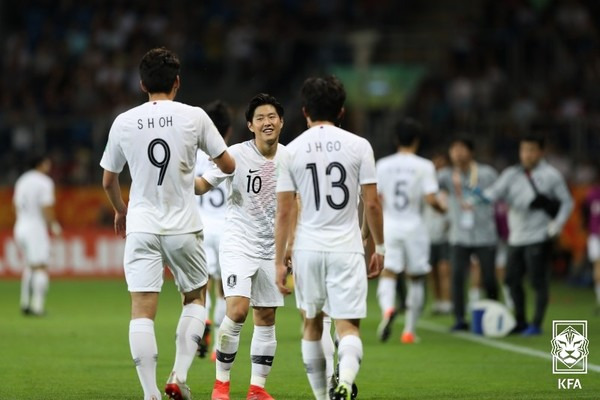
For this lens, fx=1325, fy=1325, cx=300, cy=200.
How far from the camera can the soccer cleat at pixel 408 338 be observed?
16312 millimetres

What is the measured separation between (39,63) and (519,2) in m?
12.3

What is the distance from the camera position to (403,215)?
16312 millimetres

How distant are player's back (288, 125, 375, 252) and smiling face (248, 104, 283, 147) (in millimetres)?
1293

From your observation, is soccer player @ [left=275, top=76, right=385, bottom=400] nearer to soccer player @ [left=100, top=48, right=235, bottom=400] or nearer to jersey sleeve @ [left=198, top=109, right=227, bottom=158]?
jersey sleeve @ [left=198, top=109, right=227, bottom=158]

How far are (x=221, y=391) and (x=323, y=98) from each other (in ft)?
8.45

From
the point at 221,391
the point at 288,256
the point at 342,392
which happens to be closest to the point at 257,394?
the point at 221,391

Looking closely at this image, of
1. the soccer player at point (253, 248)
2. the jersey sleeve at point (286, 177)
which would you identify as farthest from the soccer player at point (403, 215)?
the jersey sleeve at point (286, 177)

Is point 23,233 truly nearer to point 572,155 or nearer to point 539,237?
point 539,237

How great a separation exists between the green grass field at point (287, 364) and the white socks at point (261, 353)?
0.65m

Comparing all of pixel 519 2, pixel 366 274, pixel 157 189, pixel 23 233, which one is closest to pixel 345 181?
pixel 366 274

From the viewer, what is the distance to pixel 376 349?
1554cm

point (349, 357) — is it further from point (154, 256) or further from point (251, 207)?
point (251, 207)

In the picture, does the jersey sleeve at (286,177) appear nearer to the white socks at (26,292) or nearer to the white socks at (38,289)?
the white socks at (38,289)

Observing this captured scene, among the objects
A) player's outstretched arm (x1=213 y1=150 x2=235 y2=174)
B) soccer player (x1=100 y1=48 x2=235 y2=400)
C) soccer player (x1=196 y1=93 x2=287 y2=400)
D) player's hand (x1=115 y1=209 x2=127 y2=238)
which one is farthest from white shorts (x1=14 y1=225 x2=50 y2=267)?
player's outstretched arm (x1=213 y1=150 x2=235 y2=174)
